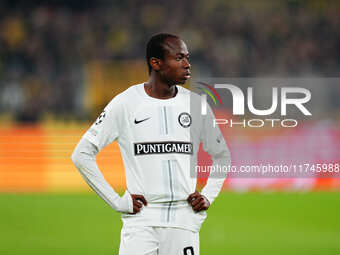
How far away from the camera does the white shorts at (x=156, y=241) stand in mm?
3926

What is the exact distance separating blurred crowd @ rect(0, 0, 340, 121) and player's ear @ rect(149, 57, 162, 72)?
15576mm

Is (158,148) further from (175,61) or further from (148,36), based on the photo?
(148,36)

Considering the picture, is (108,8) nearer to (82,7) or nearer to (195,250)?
(82,7)

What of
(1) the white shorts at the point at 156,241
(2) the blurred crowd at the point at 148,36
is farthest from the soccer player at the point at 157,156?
(2) the blurred crowd at the point at 148,36

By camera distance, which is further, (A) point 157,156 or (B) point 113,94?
(B) point 113,94

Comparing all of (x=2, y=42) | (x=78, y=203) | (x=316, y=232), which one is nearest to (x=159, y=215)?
(x=316, y=232)

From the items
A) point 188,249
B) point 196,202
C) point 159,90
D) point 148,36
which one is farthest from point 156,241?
point 148,36

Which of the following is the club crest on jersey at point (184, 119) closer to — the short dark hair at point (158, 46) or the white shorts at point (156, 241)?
the short dark hair at point (158, 46)

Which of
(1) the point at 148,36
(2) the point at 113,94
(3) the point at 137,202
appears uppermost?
(1) the point at 148,36

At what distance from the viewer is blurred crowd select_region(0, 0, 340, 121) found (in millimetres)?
20094

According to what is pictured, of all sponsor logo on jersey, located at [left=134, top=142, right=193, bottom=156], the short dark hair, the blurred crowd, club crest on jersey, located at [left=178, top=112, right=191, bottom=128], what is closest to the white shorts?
sponsor logo on jersey, located at [left=134, top=142, right=193, bottom=156]

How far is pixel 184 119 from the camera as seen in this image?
4.08 metres

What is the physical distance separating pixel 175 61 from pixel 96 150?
69 centimetres

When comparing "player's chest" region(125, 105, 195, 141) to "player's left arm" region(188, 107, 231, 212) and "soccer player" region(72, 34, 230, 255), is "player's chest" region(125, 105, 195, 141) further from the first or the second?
"player's left arm" region(188, 107, 231, 212)
